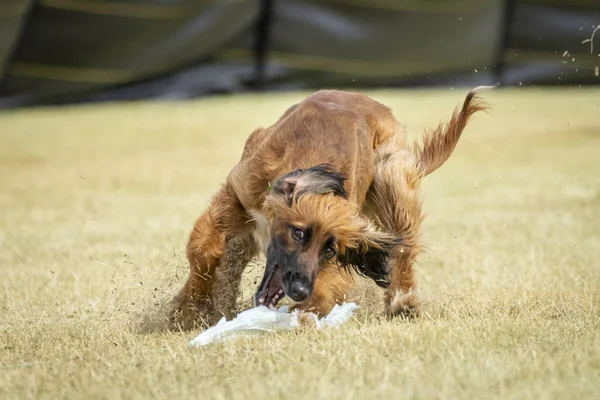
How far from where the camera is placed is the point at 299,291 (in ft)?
10.5

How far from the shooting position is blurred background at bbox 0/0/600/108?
990cm

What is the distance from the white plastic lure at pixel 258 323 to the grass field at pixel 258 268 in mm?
82

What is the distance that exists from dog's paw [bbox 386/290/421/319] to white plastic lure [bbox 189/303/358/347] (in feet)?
1.33

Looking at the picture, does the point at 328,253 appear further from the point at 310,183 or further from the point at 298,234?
the point at 310,183

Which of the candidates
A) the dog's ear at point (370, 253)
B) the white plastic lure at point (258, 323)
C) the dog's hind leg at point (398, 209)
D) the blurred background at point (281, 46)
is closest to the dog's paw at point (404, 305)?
the dog's hind leg at point (398, 209)

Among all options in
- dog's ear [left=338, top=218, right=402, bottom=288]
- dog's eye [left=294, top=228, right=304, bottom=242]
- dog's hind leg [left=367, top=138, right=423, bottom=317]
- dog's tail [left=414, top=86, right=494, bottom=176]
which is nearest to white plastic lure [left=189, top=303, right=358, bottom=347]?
dog's ear [left=338, top=218, right=402, bottom=288]

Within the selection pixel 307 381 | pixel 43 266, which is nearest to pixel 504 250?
pixel 43 266

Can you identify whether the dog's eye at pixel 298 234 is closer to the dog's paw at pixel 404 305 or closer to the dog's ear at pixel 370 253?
the dog's ear at pixel 370 253

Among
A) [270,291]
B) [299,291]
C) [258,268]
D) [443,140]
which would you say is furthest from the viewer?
[258,268]

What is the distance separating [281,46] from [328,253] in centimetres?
764

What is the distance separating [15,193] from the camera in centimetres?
743

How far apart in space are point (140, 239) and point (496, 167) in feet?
12.4

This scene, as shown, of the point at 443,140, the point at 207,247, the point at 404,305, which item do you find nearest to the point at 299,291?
the point at 207,247

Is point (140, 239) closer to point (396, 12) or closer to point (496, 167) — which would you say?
point (496, 167)
